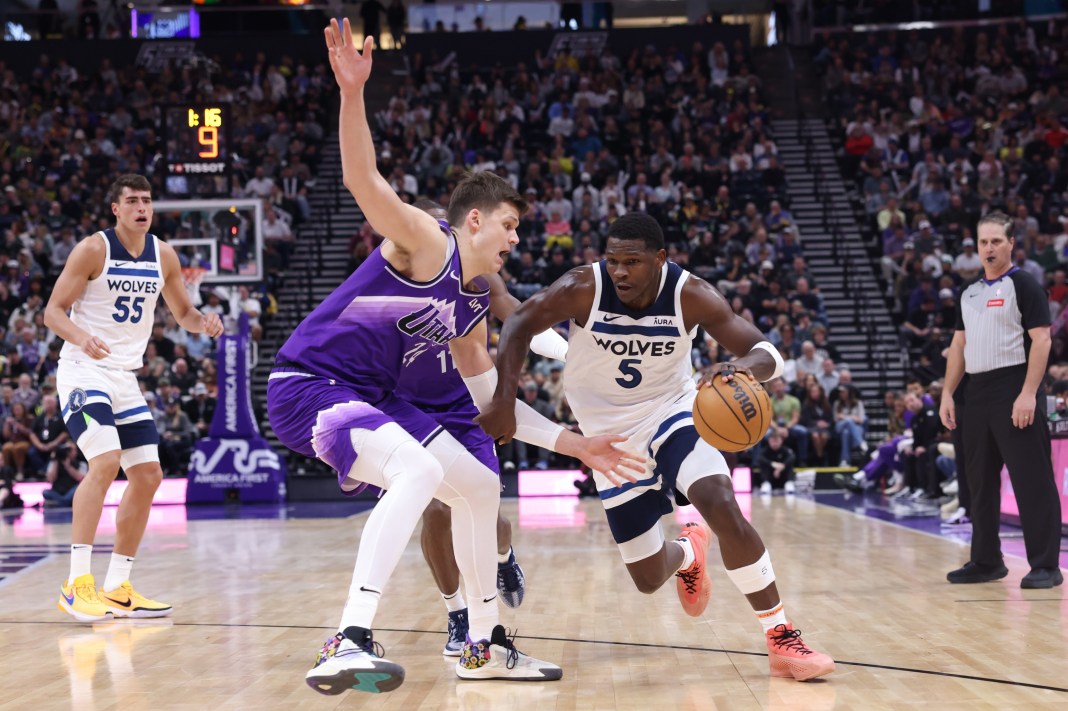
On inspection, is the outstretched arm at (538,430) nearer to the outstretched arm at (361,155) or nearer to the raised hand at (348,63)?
the outstretched arm at (361,155)

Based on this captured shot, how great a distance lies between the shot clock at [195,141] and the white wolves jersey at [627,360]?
34.3 feet

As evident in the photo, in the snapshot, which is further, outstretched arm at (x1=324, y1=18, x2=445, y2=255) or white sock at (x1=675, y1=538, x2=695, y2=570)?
white sock at (x1=675, y1=538, x2=695, y2=570)

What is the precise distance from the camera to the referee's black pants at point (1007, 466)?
6.62 meters

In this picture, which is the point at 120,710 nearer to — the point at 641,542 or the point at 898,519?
the point at 641,542

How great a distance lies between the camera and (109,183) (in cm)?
2103

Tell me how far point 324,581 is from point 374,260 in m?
3.63

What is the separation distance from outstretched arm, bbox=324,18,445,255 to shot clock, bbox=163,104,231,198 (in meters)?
11.0

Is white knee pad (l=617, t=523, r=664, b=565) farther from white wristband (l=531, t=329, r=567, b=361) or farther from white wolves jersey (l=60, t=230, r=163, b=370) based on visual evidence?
white wolves jersey (l=60, t=230, r=163, b=370)

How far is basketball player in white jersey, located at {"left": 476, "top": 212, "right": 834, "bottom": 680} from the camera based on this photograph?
4.35m

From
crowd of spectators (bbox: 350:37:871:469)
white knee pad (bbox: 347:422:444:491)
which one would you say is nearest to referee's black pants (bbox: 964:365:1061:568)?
white knee pad (bbox: 347:422:444:491)

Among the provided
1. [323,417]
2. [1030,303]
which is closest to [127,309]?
[323,417]

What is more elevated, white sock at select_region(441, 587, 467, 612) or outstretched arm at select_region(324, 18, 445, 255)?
outstretched arm at select_region(324, 18, 445, 255)

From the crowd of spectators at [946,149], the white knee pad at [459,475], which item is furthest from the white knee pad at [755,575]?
the crowd of spectators at [946,149]

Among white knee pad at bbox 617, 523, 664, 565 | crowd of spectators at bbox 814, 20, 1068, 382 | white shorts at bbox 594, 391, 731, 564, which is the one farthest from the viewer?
crowd of spectators at bbox 814, 20, 1068, 382
